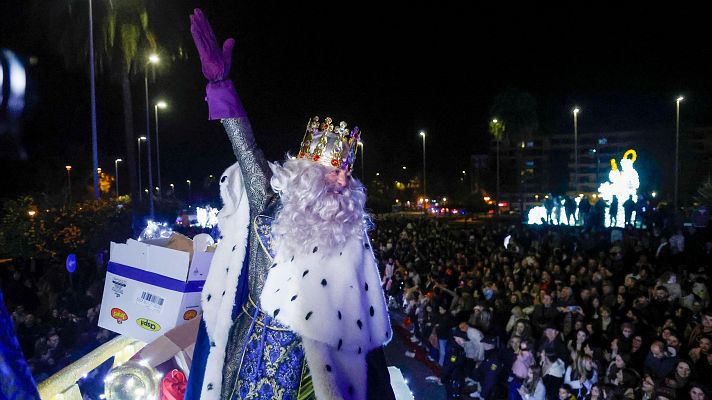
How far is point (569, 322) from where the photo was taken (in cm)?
831

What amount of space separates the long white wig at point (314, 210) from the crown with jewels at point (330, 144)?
3.1 inches

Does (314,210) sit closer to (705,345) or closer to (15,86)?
(15,86)

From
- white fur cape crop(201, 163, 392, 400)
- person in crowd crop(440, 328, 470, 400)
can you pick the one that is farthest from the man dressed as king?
person in crowd crop(440, 328, 470, 400)

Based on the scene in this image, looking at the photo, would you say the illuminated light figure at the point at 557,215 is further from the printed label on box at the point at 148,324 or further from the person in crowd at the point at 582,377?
the printed label on box at the point at 148,324

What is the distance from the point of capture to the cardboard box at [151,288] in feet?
11.9

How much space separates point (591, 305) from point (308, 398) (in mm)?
7863

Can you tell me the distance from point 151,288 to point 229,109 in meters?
1.36

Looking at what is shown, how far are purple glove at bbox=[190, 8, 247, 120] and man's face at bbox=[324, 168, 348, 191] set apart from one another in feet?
2.00

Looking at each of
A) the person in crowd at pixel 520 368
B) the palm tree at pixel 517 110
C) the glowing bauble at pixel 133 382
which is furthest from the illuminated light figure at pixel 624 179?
the glowing bauble at pixel 133 382

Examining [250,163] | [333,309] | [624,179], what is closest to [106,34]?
[250,163]

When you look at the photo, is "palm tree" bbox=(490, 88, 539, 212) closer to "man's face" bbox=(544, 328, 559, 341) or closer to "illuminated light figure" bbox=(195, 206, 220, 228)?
"illuminated light figure" bbox=(195, 206, 220, 228)

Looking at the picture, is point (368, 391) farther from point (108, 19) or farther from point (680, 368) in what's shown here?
point (108, 19)

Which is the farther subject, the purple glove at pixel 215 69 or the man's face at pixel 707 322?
the man's face at pixel 707 322

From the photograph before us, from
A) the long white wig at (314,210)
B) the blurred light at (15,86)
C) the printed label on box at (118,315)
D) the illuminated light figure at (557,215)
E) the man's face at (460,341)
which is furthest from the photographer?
the illuminated light figure at (557,215)
